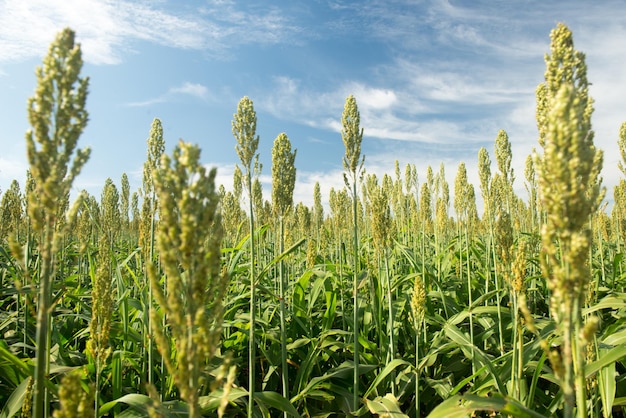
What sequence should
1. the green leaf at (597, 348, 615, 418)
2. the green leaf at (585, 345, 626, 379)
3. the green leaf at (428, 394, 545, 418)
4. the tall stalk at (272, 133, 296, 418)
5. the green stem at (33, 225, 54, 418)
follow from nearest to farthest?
the green stem at (33, 225, 54, 418) → the green leaf at (428, 394, 545, 418) → the green leaf at (585, 345, 626, 379) → the green leaf at (597, 348, 615, 418) → the tall stalk at (272, 133, 296, 418)

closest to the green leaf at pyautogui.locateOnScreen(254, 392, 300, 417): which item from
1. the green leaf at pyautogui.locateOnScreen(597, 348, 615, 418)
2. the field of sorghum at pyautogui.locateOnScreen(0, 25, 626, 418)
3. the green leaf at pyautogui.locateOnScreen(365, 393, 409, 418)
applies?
the field of sorghum at pyautogui.locateOnScreen(0, 25, 626, 418)

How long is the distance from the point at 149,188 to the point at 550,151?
428cm

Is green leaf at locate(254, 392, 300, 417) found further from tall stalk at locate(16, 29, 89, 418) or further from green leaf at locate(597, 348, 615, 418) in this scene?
green leaf at locate(597, 348, 615, 418)

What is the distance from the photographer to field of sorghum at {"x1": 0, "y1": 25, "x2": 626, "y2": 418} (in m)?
1.63

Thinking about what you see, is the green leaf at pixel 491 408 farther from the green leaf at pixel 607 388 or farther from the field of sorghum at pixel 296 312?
the green leaf at pixel 607 388

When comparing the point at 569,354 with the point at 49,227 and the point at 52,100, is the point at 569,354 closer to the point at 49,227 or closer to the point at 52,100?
the point at 49,227

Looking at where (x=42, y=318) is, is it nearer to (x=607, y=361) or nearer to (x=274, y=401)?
(x=274, y=401)

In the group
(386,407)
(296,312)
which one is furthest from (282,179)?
(386,407)

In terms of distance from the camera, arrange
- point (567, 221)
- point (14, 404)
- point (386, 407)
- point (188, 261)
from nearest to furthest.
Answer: point (188, 261), point (567, 221), point (14, 404), point (386, 407)

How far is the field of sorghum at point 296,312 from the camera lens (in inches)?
64.1

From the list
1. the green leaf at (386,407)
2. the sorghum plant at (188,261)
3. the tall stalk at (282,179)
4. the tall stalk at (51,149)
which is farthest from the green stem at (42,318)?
the tall stalk at (282,179)

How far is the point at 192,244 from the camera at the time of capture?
1.57 meters

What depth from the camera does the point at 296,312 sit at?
5.39 m

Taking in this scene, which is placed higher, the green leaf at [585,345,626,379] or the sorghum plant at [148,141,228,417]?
the sorghum plant at [148,141,228,417]
